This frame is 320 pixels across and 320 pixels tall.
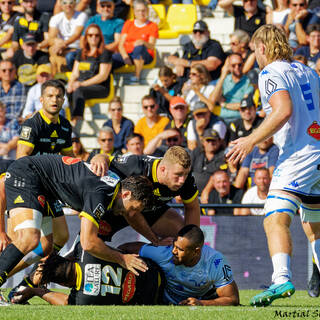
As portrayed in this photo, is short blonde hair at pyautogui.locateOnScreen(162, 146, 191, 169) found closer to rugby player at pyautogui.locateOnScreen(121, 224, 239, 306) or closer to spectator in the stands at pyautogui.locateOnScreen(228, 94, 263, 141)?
rugby player at pyautogui.locateOnScreen(121, 224, 239, 306)

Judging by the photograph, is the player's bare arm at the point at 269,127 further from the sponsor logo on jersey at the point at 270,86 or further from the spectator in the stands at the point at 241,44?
the spectator in the stands at the point at 241,44

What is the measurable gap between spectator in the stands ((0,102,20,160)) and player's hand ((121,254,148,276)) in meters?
7.18

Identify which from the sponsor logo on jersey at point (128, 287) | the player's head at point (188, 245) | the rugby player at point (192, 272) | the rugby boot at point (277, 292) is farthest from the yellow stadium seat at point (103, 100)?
the rugby boot at point (277, 292)

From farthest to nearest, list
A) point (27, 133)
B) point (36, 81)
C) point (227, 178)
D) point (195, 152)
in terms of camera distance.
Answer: point (36, 81)
point (195, 152)
point (227, 178)
point (27, 133)

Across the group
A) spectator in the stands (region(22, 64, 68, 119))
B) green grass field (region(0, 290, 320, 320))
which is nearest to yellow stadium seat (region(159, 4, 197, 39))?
spectator in the stands (region(22, 64, 68, 119))

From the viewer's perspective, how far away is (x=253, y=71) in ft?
42.1

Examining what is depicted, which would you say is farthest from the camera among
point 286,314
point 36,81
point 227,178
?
point 36,81

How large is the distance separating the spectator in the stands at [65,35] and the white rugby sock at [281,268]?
10195 mm

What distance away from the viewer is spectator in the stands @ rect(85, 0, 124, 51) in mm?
15297

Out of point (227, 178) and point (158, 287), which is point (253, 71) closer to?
point (227, 178)

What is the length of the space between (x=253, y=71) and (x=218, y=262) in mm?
6571

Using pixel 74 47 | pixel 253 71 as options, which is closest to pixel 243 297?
pixel 253 71

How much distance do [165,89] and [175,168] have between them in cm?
714

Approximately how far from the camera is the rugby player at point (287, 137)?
5.94 metres
